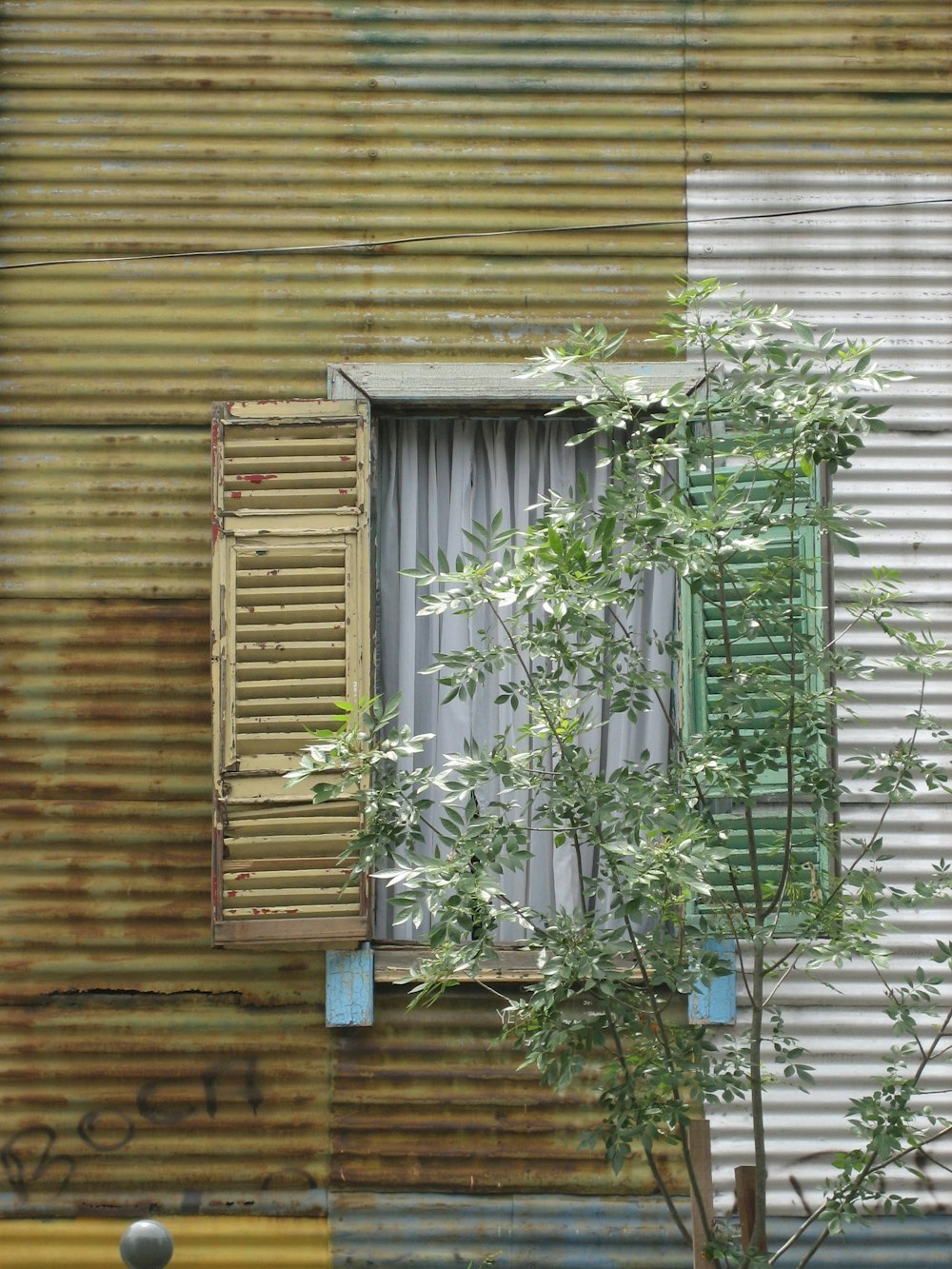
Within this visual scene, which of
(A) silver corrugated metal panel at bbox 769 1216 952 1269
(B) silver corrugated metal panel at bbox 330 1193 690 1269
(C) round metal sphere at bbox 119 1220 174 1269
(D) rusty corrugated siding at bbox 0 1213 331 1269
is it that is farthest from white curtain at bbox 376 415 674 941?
(C) round metal sphere at bbox 119 1220 174 1269

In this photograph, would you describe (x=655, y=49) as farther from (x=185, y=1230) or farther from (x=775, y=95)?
(x=185, y=1230)

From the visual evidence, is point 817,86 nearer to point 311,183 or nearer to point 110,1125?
point 311,183

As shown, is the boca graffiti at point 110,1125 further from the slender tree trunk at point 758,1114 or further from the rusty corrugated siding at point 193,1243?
the slender tree trunk at point 758,1114

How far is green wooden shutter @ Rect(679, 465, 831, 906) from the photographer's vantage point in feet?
13.3

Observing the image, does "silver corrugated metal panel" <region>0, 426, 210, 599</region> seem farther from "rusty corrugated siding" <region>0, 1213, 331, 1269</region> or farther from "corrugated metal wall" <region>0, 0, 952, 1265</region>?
"rusty corrugated siding" <region>0, 1213, 331, 1269</region>

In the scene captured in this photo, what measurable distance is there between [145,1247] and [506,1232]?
7.31ft

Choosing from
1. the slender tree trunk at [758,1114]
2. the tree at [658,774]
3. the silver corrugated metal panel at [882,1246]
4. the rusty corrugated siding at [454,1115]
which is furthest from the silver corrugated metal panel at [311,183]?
the silver corrugated metal panel at [882,1246]

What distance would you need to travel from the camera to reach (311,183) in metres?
5.92

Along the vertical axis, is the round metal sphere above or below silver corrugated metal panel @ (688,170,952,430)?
below

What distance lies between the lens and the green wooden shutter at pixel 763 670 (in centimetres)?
405

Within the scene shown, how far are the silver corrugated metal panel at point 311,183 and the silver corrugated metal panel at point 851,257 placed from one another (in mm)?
215

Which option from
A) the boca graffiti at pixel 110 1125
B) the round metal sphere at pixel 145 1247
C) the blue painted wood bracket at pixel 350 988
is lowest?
the boca graffiti at pixel 110 1125

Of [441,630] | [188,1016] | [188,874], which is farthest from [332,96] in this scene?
[188,1016]

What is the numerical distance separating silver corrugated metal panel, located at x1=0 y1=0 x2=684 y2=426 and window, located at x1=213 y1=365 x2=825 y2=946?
0.98 feet
